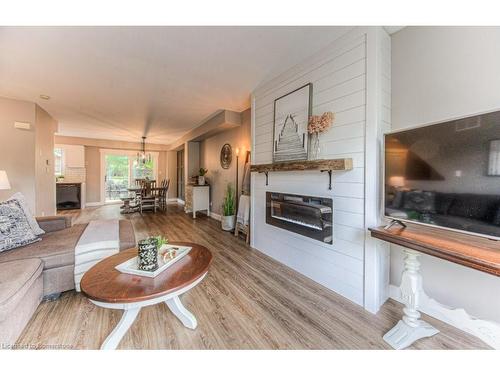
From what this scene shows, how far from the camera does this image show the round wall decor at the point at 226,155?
16.3 feet

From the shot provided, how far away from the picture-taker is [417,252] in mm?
1495

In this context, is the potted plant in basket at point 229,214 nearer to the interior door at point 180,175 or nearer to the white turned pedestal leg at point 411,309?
the white turned pedestal leg at point 411,309

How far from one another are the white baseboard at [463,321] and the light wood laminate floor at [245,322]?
0.05 m

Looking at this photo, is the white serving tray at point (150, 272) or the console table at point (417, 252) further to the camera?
the white serving tray at point (150, 272)

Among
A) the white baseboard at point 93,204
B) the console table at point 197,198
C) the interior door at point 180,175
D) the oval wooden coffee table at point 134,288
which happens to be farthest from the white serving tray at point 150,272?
the white baseboard at point 93,204

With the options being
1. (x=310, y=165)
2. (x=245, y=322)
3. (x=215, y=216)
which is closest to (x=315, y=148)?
(x=310, y=165)

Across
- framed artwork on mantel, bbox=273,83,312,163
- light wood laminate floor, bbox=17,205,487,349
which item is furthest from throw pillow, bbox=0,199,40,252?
framed artwork on mantel, bbox=273,83,312,163

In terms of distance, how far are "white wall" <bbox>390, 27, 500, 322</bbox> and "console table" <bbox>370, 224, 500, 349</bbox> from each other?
35 cm

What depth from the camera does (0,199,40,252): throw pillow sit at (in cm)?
182

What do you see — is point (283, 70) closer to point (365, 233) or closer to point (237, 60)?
point (237, 60)

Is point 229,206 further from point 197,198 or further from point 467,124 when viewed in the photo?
point 467,124
